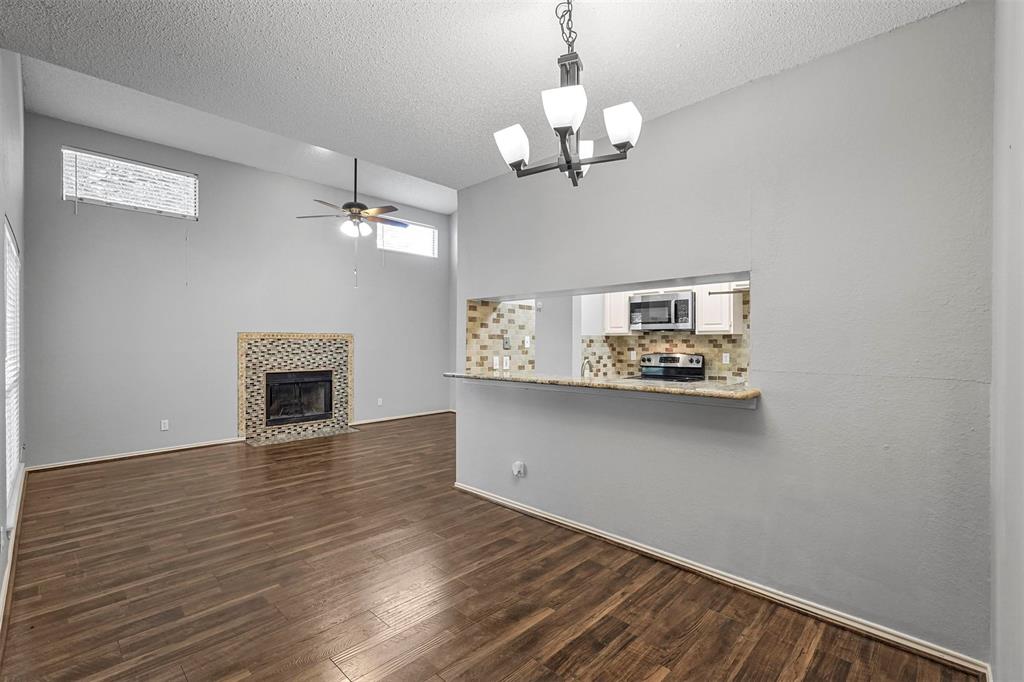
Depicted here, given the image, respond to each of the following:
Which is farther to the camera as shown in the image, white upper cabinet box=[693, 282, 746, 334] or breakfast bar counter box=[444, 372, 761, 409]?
white upper cabinet box=[693, 282, 746, 334]

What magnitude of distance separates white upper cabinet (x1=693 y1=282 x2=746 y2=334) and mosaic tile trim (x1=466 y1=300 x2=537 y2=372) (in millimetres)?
1821

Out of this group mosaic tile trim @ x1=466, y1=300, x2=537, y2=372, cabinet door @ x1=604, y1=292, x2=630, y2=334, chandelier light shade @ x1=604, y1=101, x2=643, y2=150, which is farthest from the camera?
cabinet door @ x1=604, y1=292, x2=630, y2=334

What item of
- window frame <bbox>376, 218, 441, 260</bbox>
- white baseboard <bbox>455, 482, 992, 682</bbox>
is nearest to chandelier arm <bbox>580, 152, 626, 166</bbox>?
white baseboard <bbox>455, 482, 992, 682</bbox>

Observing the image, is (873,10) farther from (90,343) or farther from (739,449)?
(90,343)

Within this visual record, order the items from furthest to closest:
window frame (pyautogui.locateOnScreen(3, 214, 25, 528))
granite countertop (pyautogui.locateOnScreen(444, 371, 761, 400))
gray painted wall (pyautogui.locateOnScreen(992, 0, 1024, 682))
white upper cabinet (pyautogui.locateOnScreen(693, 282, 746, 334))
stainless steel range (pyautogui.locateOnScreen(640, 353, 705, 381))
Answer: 1. stainless steel range (pyautogui.locateOnScreen(640, 353, 705, 381))
2. white upper cabinet (pyautogui.locateOnScreen(693, 282, 746, 334))
3. window frame (pyautogui.locateOnScreen(3, 214, 25, 528))
4. granite countertop (pyautogui.locateOnScreen(444, 371, 761, 400))
5. gray painted wall (pyautogui.locateOnScreen(992, 0, 1024, 682))

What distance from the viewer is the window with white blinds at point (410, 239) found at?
7.78 m

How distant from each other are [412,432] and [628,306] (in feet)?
11.4

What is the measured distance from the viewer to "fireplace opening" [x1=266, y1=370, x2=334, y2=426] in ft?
21.6

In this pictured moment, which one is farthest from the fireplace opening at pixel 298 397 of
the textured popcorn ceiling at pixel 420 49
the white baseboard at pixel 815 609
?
the white baseboard at pixel 815 609

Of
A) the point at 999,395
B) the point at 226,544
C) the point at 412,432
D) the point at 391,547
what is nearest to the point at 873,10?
the point at 999,395

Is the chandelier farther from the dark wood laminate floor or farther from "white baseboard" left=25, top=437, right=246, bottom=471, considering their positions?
"white baseboard" left=25, top=437, right=246, bottom=471

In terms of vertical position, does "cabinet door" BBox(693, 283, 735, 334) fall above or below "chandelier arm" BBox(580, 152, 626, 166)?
below

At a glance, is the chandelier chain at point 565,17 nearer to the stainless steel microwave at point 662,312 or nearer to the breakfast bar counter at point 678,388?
the breakfast bar counter at point 678,388

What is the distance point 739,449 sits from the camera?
2.60 m
